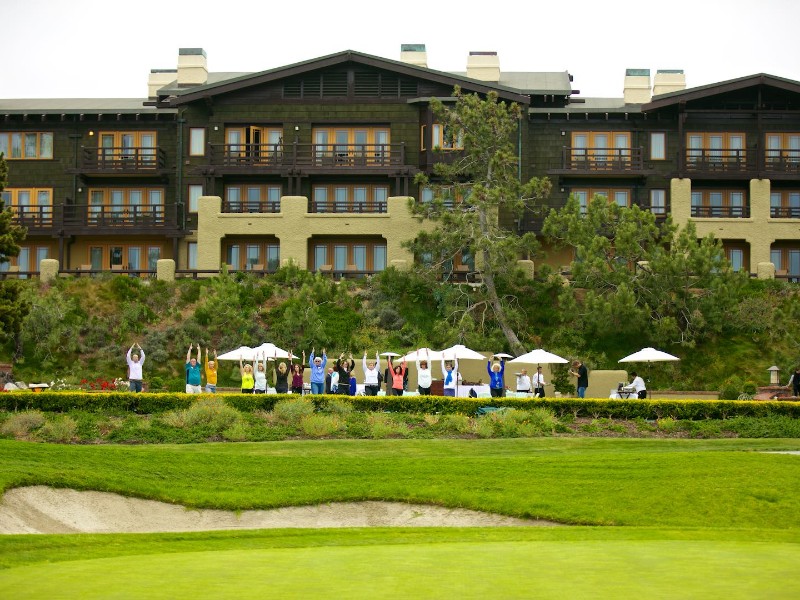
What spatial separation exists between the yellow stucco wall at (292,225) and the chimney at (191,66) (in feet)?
32.8

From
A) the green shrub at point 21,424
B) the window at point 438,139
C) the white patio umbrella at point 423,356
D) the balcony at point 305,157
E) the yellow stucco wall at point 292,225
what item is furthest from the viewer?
the balcony at point 305,157

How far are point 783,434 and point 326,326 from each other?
1975cm

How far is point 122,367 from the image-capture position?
141 feet

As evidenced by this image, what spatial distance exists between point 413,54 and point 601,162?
11118mm

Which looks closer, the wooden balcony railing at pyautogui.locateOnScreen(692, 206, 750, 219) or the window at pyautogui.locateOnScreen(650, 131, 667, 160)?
the wooden balcony railing at pyautogui.locateOnScreen(692, 206, 750, 219)

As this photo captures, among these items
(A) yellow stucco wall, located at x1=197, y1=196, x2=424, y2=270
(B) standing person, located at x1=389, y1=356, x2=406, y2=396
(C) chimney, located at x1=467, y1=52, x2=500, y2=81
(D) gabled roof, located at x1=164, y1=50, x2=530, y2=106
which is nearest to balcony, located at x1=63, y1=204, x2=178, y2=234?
(A) yellow stucco wall, located at x1=197, y1=196, x2=424, y2=270

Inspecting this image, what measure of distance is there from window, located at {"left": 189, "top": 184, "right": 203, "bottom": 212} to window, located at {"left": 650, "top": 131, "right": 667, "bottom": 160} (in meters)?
21.4

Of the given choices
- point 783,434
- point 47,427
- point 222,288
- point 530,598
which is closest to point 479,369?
point 222,288

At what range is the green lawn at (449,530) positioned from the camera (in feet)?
40.6

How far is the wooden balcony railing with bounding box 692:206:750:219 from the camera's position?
5553cm

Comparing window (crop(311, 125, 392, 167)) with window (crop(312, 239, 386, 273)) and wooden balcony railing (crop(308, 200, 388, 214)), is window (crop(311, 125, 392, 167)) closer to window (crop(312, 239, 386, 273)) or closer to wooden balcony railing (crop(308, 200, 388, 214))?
wooden balcony railing (crop(308, 200, 388, 214))

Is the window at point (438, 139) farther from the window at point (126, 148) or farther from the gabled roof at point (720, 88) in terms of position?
the window at point (126, 148)

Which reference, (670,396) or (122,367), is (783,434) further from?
(122,367)

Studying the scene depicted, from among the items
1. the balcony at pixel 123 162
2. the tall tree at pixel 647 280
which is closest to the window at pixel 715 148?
the tall tree at pixel 647 280
